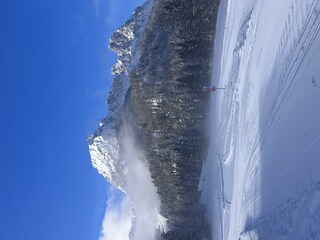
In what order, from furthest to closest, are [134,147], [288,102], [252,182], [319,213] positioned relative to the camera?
[134,147] < [252,182] < [288,102] < [319,213]

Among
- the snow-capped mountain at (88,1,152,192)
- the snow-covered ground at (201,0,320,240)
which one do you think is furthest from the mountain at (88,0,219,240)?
the snow-capped mountain at (88,1,152,192)

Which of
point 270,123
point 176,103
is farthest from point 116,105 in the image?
point 270,123

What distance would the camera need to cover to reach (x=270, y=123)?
1695 centimetres

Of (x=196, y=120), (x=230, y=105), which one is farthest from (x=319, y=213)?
(x=196, y=120)

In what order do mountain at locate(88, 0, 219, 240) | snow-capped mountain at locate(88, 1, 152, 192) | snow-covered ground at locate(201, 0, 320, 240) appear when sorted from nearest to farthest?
snow-covered ground at locate(201, 0, 320, 240)
mountain at locate(88, 0, 219, 240)
snow-capped mountain at locate(88, 1, 152, 192)

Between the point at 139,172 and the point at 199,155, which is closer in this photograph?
the point at 199,155

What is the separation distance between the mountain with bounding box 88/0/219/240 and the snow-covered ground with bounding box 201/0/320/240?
148 inches

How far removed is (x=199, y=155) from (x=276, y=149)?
17.2 metres

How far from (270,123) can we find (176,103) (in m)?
16.1

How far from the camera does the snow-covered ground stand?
41.5ft

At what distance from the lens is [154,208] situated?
43.0 metres

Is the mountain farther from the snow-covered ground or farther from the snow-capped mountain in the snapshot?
the snow-capped mountain

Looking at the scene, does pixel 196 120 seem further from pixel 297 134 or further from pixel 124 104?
pixel 297 134

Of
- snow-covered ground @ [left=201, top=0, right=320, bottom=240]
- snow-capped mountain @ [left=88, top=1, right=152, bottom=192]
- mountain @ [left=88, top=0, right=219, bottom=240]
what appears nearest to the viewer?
snow-covered ground @ [left=201, top=0, right=320, bottom=240]
